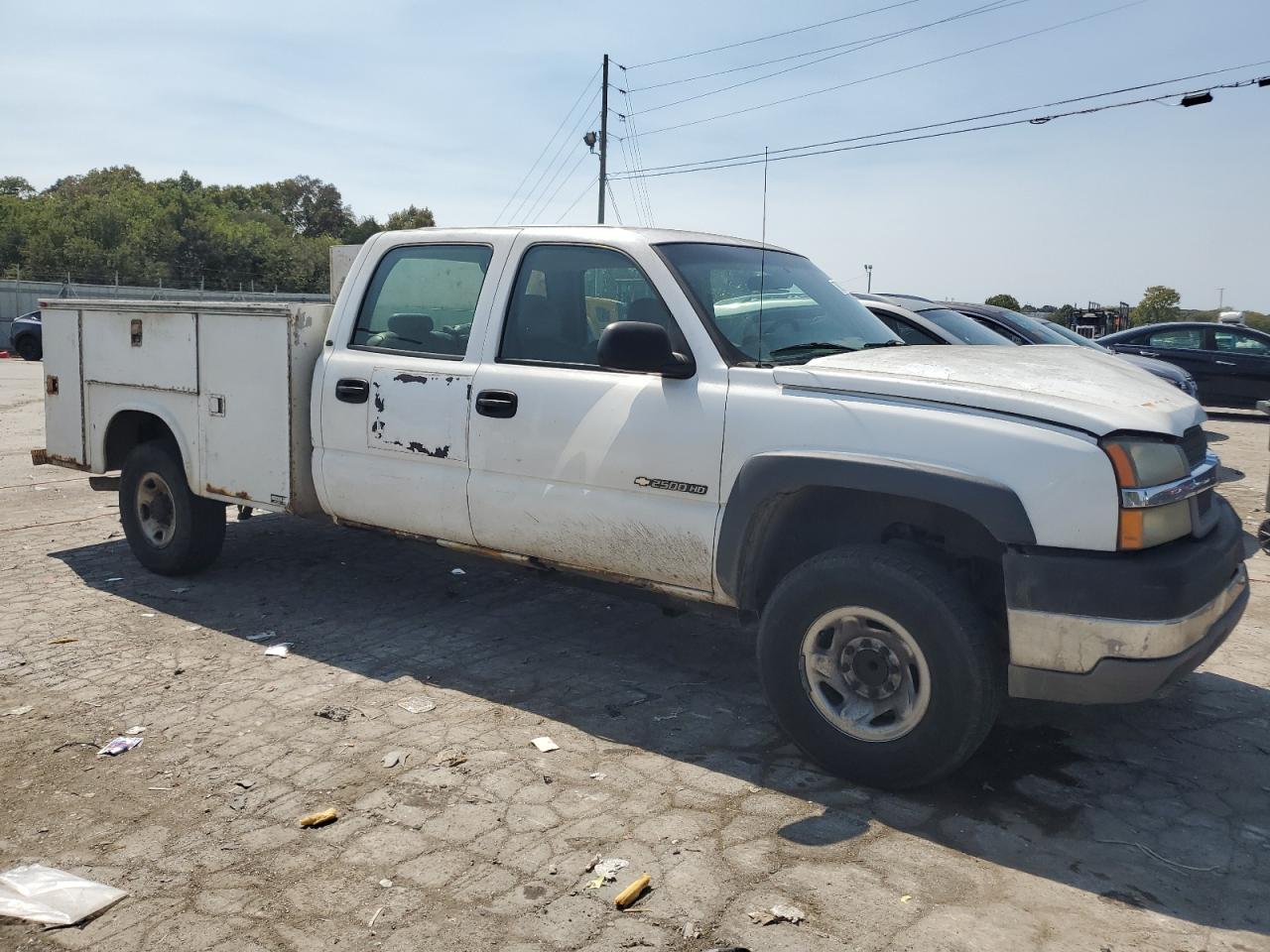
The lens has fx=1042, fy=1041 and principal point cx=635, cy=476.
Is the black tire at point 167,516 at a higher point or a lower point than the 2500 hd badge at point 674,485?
lower

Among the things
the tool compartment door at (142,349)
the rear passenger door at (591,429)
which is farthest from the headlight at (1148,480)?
the tool compartment door at (142,349)

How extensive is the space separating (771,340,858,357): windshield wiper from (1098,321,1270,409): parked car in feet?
45.7

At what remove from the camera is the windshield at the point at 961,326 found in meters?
9.12

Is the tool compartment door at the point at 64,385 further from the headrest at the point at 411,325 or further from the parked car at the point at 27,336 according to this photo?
the parked car at the point at 27,336

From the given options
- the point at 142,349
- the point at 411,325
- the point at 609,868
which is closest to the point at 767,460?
the point at 609,868

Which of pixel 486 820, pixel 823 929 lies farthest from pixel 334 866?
pixel 823 929

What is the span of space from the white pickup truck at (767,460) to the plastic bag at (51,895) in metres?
2.11

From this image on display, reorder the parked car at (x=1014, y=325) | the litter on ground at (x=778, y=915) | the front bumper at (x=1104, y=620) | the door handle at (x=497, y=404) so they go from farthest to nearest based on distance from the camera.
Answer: the parked car at (x=1014, y=325) → the door handle at (x=497, y=404) → the front bumper at (x=1104, y=620) → the litter on ground at (x=778, y=915)

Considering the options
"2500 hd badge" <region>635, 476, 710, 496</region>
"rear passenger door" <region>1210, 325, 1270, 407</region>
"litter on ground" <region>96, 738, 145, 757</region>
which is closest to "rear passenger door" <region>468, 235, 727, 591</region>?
"2500 hd badge" <region>635, 476, 710, 496</region>

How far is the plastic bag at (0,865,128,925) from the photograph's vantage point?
287cm

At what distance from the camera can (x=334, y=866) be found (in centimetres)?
313

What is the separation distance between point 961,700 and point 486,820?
1.60 m

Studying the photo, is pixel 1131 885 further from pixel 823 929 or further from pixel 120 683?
pixel 120 683

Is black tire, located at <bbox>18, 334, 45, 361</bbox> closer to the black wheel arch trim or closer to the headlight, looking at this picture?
the black wheel arch trim
